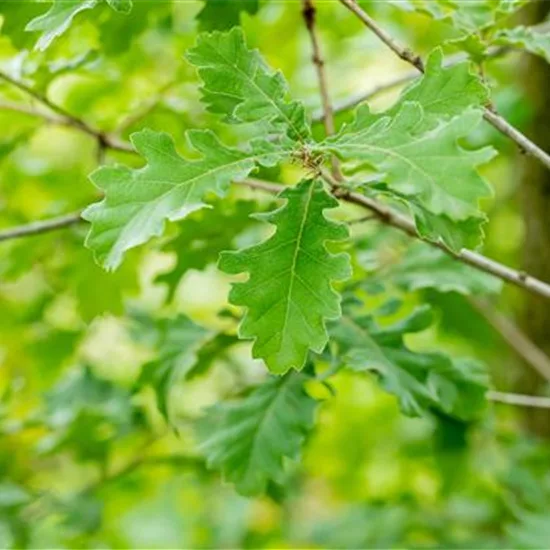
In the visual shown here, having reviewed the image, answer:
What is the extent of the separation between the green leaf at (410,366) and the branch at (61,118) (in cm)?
45

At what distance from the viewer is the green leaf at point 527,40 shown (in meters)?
1.19

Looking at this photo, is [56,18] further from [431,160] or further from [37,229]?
[37,229]

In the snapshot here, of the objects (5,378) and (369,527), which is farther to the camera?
(5,378)

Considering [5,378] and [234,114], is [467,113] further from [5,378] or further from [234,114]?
[5,378]

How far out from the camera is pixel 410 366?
52.9 inches

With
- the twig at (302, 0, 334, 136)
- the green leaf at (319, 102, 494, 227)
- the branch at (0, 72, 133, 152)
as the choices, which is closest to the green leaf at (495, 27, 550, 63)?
the twig at (302, 0, 334, 136)

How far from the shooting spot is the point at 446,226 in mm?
981

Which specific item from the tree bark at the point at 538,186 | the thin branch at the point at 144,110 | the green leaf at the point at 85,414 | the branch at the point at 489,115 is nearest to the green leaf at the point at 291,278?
the branch at the point at 489,115

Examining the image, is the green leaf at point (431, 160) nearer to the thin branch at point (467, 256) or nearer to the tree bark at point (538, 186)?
the thin branch at point (467, 256)

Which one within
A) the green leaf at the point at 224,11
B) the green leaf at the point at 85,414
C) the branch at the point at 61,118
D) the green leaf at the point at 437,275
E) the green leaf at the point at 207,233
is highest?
the green leaf at the point at 224,11

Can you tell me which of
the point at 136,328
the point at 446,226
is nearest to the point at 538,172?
the point at 136,328

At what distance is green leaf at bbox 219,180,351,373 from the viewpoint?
1.00 m

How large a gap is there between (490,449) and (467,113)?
1.45 meters

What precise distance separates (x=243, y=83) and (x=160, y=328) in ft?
2.52
